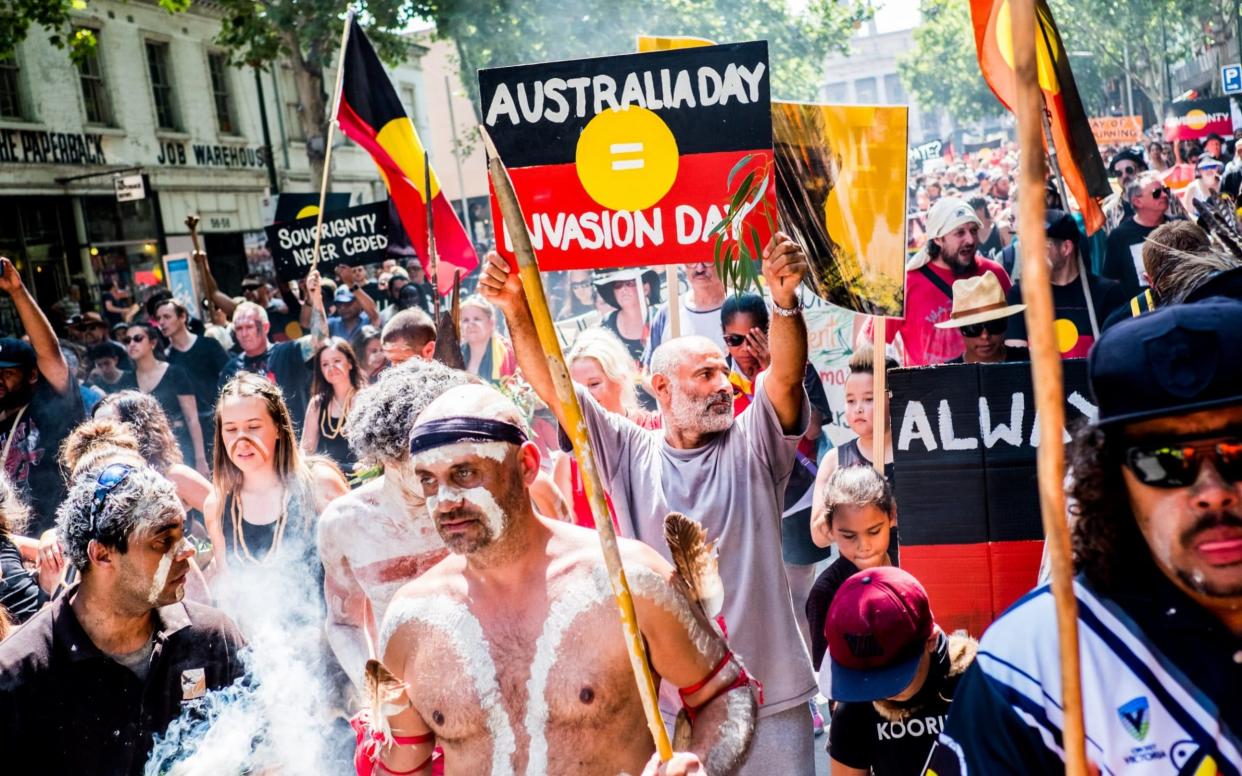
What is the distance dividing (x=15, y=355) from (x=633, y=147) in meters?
3.73

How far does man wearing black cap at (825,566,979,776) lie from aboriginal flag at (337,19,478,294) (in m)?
4.62

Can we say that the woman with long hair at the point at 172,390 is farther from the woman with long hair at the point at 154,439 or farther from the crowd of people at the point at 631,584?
the crowd of people at the point at 631,584

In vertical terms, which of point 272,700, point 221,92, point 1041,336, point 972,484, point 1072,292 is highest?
point 221,92

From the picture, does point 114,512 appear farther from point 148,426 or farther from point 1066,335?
point 1066,335

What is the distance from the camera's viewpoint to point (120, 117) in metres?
24.9

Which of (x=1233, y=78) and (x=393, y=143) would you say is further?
(x=1233, y=78)

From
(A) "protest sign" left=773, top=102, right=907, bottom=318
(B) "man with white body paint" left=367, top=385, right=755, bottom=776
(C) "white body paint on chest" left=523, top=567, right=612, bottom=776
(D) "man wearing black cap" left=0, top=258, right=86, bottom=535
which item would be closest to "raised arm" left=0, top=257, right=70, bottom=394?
(D) "man wearing black cap" left=0, top=258, right=86, bottom=535

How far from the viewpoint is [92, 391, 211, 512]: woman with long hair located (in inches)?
243

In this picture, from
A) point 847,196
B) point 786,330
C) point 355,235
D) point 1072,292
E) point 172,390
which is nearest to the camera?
point 786,330

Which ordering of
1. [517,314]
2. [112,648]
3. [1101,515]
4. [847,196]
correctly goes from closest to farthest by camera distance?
1. [1101,515]
2. [112,648]
3. [517,314]
4. [847,196]

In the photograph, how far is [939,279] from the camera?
6.84 meters

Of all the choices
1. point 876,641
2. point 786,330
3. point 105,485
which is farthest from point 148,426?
point 876,641

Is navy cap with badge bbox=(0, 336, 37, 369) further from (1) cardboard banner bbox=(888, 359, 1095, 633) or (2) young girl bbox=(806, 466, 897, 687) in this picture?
(1) cardboard banner bbox=(888, 359, 1095, 633)

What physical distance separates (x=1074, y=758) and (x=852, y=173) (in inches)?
136
